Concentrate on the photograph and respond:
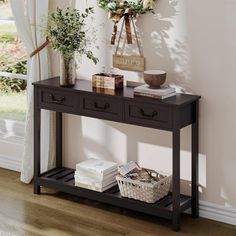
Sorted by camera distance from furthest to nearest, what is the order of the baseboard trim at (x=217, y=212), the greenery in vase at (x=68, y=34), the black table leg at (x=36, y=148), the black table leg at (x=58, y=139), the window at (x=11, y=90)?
the window at (x=11, y=90) < the black table leg at (x=58, y=139) < the black table leg at (x=36, y=148) < the greenery in vase at (x=68, y=34) < the baseboard trim at (x=217, y=212)

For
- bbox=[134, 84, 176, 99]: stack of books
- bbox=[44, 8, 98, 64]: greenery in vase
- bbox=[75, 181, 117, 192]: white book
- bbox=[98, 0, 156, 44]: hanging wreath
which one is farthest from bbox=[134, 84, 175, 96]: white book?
bbox=[75, 181, 117, 192]: white book

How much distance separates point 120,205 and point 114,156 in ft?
1.49

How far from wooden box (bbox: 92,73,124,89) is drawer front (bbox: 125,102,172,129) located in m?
0.23

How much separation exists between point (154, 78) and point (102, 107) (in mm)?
392

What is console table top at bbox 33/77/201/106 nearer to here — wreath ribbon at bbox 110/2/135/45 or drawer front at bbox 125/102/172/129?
drawer front at bbox 125/102/172/129

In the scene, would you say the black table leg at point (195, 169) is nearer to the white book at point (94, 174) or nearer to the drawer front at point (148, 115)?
the drawer front at point (148, 115)

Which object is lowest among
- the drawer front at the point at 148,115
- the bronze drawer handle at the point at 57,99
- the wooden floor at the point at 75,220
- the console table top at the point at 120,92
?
the wooden floor at the point at 75,220

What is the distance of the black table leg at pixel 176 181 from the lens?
3627 millimetres

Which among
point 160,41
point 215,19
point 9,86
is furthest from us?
point 9,86

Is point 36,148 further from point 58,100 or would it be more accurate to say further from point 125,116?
point 125,116

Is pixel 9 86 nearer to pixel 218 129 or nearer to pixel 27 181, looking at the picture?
pixel 27 181

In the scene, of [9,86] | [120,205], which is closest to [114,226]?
[120,205]

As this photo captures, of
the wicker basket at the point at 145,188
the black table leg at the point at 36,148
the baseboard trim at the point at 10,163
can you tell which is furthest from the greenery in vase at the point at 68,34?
the baseboard trim at the point at 10,163

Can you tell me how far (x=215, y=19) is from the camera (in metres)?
3.67
